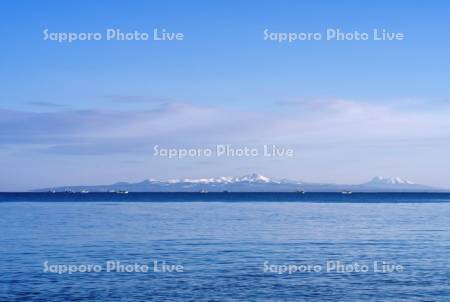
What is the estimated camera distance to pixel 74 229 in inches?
2331

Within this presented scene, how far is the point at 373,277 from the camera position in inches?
1323

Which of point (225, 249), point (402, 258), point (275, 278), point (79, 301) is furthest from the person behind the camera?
point (225, 249)

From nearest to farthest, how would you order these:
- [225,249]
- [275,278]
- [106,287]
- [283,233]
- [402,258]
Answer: [106,287], [275,278], [402,258], [225,249], [283,233]

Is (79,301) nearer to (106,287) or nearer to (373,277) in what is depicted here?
(106,287)

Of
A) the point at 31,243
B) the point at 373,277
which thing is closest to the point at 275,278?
the point at 373,277

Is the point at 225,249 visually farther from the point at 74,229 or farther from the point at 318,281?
the point at 74,229

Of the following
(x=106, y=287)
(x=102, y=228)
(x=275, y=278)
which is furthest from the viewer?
(x=102, y=228)

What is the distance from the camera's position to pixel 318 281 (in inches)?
1272

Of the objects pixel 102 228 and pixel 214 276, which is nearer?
pixel 214 276

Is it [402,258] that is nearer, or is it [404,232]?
[402,258]

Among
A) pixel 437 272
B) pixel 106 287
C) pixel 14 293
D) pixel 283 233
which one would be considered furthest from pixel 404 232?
pixel 14 293

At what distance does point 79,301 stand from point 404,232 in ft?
119

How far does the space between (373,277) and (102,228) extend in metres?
34.0

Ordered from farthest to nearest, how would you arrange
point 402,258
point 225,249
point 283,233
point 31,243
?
point 283,233
point 31,243
point 225,249
point 402,258
